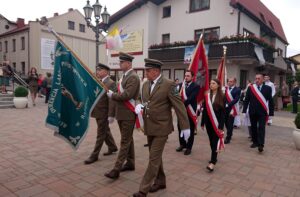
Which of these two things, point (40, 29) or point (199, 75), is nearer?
point (199, 75)

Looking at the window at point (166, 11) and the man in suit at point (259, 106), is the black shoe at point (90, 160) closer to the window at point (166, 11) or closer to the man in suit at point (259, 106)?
the man in suit at point (259, 106)

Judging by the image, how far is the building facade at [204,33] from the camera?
16438 mm

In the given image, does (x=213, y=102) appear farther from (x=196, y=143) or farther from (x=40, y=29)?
(x=40, y=29)

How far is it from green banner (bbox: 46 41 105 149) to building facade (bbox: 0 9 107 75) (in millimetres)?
27971

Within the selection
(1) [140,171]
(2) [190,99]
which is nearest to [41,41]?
(2) [190,99]

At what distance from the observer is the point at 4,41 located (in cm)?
3700

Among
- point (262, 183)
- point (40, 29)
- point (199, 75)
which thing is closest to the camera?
point (262, 183)

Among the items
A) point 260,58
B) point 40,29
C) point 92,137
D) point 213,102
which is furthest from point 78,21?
point 213,102

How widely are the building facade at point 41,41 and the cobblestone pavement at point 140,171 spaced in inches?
1061

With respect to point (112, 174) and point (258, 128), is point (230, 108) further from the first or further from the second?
point (112, 174)

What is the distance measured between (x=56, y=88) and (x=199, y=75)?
3.32 meters

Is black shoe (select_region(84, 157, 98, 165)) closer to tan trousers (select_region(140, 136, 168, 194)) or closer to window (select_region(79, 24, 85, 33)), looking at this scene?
tan trousers (select_region(140, 136, 168, 194))

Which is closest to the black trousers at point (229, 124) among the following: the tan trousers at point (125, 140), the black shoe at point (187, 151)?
the black shoe at point (187, 151)

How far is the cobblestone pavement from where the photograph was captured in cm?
395
